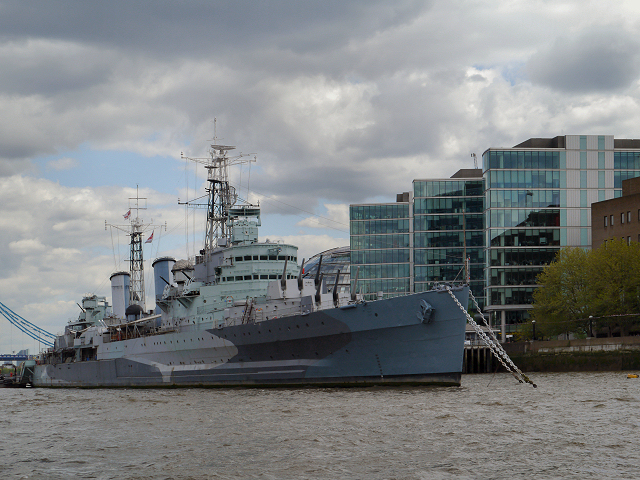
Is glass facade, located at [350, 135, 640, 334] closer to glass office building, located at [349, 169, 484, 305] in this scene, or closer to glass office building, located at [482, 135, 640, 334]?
glass office building, located at [482, 135, 640, 334]

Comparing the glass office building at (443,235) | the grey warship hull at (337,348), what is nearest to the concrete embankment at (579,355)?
the grey warship hull at (337,348)

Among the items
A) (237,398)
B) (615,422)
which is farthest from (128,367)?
(615,422)

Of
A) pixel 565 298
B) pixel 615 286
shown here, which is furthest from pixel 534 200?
pixel 615 286

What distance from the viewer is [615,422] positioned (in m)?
17.7

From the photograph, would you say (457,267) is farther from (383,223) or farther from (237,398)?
(237,398)

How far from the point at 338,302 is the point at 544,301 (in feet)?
83.3

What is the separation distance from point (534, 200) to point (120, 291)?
3643cm

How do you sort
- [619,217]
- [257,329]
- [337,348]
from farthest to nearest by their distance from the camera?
[619,217]
[257,329]
[337,348]

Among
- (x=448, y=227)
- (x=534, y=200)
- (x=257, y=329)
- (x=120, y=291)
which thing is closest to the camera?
(x=257, y=329)

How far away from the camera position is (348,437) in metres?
16.6

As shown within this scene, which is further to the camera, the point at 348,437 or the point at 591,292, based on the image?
the point at 591,292

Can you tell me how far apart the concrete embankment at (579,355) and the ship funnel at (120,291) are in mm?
31061

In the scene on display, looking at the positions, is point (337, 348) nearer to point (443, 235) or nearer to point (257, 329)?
point (257, 329)

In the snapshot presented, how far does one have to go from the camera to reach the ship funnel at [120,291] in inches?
2256
